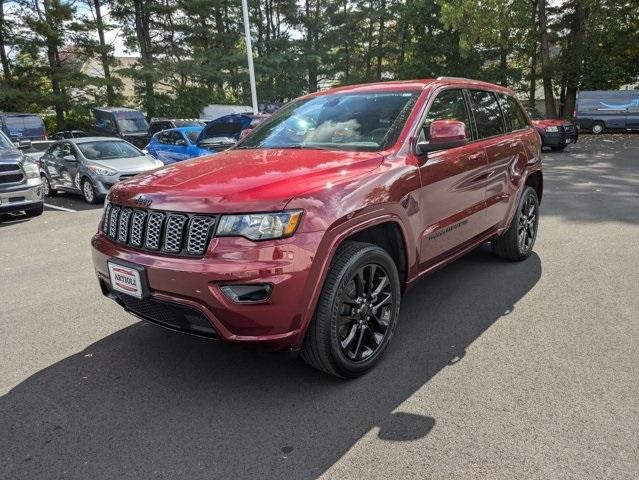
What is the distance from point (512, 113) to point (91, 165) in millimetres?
8639

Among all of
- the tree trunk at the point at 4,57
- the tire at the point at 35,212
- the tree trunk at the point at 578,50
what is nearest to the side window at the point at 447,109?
the tire at the point at 35,212

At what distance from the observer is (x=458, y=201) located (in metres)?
3.88

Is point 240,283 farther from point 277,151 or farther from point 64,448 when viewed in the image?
point 277,151

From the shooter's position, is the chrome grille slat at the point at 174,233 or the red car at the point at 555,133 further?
the red car at the point at 555,133

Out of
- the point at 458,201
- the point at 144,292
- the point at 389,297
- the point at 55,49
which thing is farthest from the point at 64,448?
the point at 55,49

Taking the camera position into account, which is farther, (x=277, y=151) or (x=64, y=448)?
(x=277, y=151)

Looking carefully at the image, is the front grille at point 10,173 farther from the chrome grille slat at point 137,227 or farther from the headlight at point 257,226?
the headlight at point 257,226

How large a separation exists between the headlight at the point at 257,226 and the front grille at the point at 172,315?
1.51 feet

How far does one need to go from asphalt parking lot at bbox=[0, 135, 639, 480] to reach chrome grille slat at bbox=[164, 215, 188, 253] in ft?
2.97

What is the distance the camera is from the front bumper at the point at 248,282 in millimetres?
2545

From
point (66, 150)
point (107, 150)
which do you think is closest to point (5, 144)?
point (66, 150)

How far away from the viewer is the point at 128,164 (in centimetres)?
1076

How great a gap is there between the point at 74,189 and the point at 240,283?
392 inches

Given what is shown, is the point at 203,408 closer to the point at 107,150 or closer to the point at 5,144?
the point at 5,144
